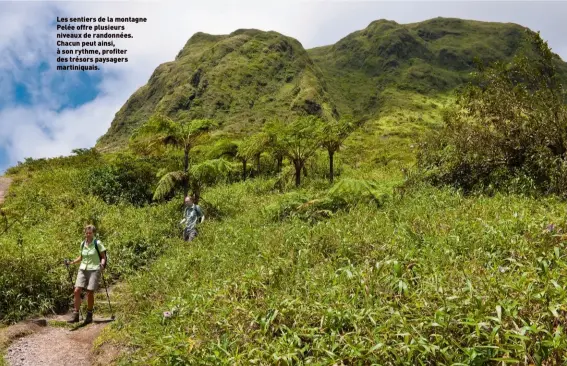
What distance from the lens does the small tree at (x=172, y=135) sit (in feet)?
48.6

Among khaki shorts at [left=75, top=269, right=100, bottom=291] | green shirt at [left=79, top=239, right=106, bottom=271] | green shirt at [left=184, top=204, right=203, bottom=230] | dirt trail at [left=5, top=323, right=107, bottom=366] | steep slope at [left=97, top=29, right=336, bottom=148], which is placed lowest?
dirt trail at [left=5, top=323, right=107, bottom=366]

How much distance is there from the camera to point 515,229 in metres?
6.72

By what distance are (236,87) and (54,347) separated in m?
138

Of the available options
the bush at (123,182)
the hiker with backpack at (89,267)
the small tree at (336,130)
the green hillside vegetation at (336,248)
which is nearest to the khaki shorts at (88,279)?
the hiker with backpack at (89,267)

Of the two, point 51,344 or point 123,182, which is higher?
point 123,182

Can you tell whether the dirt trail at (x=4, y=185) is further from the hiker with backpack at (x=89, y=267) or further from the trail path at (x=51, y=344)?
the trail path at (x=51, y=344)

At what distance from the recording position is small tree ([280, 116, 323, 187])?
56.0 ft

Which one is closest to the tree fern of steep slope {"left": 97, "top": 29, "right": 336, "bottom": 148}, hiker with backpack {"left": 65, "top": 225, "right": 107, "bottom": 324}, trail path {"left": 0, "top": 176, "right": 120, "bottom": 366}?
hiker with backpack {"left": 65, "top": 225, "right": 107, "bottom": 324}

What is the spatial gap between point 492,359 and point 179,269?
678cm

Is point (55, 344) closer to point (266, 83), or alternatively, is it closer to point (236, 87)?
point (236, 87)

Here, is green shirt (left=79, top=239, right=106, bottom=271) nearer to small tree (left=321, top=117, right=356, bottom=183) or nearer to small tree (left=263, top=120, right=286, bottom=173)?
small tree (left=263, top=120, right=286, bottom=173)

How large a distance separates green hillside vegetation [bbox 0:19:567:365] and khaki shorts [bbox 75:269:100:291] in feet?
2.32

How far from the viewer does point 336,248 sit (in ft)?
24.3

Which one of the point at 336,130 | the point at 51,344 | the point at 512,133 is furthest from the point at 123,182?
the point at 512,133
